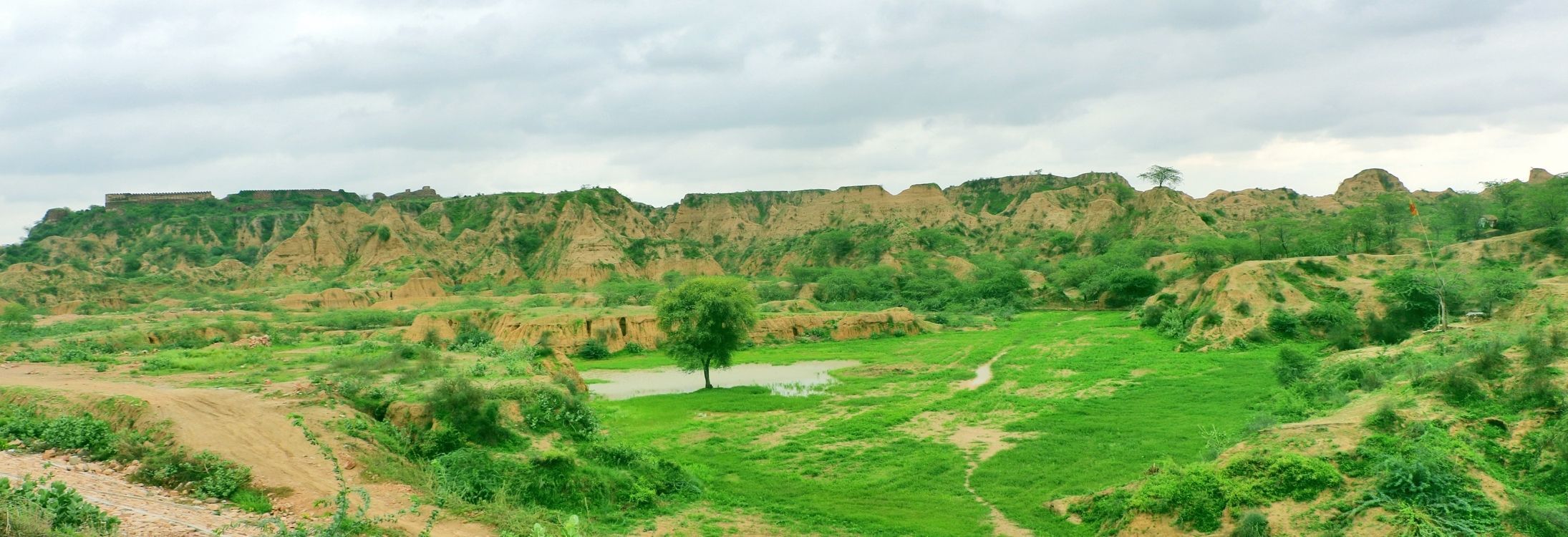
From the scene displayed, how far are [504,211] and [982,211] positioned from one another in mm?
82859

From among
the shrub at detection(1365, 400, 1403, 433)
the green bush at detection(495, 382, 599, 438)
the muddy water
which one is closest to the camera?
the shrub at detection(1365, 400, 1403, 433)

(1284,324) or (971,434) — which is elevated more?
(1284,324)

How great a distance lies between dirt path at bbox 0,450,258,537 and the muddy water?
19.5 m

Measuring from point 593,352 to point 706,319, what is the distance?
1770cm

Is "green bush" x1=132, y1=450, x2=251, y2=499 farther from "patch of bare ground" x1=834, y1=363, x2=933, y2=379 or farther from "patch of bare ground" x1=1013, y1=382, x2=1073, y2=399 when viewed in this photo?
"patch of bare ground" x1=834, y1=363, x2=933, y2=379

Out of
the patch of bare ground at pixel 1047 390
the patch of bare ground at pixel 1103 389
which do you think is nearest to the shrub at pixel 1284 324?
the patch of bare ground at pixel 1103 389

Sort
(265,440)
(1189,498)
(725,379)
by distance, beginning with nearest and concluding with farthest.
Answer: (1189,498), (265,440), (725,379)

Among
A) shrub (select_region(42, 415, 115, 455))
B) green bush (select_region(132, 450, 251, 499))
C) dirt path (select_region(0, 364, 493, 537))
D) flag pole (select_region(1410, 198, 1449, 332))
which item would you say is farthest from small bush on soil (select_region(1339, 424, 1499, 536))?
shrub (select_region(42, 415, 115, 455))

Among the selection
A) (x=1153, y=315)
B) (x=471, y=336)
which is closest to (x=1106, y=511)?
(x=471, y=336)

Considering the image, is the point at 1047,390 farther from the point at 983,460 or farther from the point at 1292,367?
the point at 983,460

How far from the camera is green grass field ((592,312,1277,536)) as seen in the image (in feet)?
49.2

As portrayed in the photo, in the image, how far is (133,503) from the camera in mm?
10461

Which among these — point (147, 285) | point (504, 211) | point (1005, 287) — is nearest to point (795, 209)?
point (504, 211)

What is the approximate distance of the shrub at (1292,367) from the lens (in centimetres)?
2270
